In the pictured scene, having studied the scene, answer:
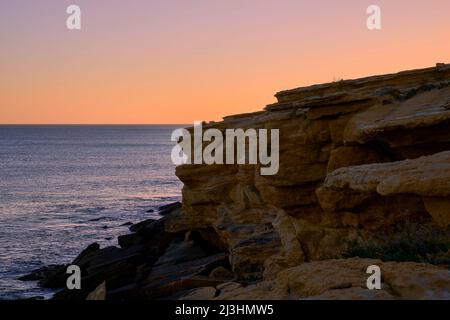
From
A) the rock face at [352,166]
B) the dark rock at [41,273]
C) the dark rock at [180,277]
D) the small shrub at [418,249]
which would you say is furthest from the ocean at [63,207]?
the small shrub at [418,249]

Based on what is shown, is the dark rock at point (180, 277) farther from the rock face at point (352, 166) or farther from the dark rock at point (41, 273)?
the dark rock at point (41, 273)

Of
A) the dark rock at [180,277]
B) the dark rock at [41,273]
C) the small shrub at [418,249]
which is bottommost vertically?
the dark rock at [41,273]

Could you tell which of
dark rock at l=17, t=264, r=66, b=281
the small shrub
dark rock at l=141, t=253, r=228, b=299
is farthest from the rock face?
dark rock at l=17, t=264, r=66, b=281

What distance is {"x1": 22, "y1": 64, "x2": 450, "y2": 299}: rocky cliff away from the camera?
384 inches

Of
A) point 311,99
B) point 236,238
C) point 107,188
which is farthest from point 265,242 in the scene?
point 107,188

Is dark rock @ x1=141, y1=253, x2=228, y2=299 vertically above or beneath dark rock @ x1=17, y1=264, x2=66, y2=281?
above

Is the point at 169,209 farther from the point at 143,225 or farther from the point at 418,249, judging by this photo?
the point at 418,249

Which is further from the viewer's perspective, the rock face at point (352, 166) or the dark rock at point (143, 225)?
the dark rock at point (143, 225)

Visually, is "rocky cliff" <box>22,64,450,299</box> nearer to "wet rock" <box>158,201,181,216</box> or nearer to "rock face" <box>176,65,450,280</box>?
"rock face" <box>176,65,450,280</box>

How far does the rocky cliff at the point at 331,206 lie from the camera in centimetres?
975

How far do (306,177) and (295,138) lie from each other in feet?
4.43

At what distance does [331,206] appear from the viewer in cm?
1756
